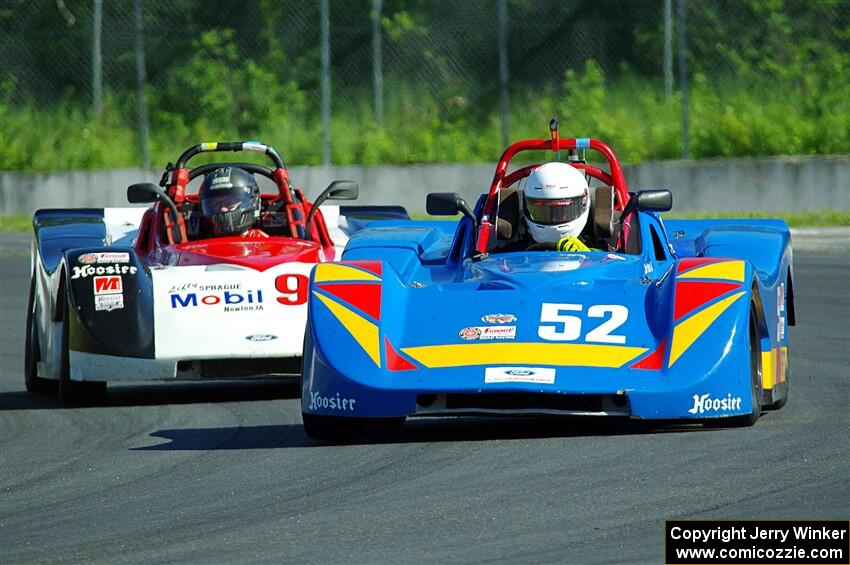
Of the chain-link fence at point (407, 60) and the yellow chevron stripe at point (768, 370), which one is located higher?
the chain-link fence at point (407, 60)

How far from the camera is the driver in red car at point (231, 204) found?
38.1 feet

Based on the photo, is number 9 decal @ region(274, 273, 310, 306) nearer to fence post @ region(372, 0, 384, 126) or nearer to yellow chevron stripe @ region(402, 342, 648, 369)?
yellow chevron stripe @ region(402, 342, 648, 369)

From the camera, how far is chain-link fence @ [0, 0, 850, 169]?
77.7 feet

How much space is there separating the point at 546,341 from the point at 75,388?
11.5 feet

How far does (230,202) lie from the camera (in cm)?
1163

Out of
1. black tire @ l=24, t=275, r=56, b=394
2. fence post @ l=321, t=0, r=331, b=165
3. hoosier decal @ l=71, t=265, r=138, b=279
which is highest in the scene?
fence post @ l=321, t=0, r=331, b=165

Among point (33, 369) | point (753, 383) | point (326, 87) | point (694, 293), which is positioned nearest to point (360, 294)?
point (694, 293)

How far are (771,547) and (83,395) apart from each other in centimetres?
560

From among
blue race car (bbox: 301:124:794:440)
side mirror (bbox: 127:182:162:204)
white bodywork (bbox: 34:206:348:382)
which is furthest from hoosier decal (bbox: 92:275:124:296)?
blue race car (bbox: 301:124:794:440)

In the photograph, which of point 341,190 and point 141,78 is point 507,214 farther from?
point 141,78

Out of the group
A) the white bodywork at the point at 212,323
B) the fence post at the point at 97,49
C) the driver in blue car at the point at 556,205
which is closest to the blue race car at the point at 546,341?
the driver in blue car at the point at 556,205

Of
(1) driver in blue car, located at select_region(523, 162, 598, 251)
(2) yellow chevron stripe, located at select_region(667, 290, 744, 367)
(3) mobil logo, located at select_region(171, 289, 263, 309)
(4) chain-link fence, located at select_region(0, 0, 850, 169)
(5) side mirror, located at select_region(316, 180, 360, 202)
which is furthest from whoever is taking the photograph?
(4) chain-link fence, located at select_region(0, 0, 850, 169)

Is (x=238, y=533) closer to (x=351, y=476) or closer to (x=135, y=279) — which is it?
(x=351, y=476)

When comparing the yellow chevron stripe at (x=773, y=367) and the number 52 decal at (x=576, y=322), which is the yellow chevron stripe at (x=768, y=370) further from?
the number 52 decal at (x=576, y=322)
